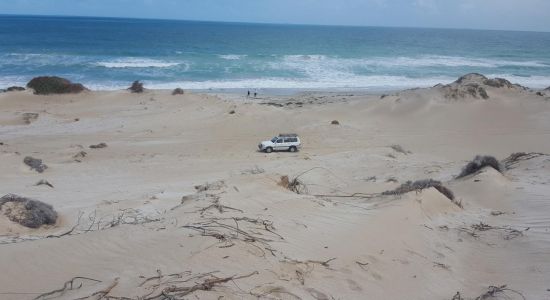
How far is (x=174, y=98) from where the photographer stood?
34.5 metres

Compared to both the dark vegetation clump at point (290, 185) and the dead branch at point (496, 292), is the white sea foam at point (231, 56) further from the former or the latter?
the dead branch at point (496, 292)

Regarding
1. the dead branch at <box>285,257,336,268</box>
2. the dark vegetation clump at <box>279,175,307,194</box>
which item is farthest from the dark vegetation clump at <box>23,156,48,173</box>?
the dead branch at <box>285,257,336,268</box>

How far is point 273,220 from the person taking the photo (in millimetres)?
8281

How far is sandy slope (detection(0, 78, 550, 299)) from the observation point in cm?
626

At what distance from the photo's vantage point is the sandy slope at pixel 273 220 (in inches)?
246

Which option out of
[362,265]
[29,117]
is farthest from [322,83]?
[362,265]

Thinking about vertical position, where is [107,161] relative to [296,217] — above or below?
below

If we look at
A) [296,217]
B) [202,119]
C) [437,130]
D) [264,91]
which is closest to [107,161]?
[202,119]

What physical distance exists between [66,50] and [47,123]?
148ft

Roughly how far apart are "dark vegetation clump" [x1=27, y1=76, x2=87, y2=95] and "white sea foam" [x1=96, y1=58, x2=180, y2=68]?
18413 millimetres

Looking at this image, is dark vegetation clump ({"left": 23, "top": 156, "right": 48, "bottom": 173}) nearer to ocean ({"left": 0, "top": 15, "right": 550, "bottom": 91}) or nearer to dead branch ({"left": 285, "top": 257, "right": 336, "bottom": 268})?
dead branch ({"left": 285, "top": 257, "right": 336, "bottom": 268})

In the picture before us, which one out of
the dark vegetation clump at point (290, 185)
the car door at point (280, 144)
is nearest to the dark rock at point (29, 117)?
the car door at point (280, 144)

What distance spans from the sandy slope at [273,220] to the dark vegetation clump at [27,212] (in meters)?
0.22

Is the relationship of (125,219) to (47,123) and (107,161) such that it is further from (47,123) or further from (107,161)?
(47,123)
